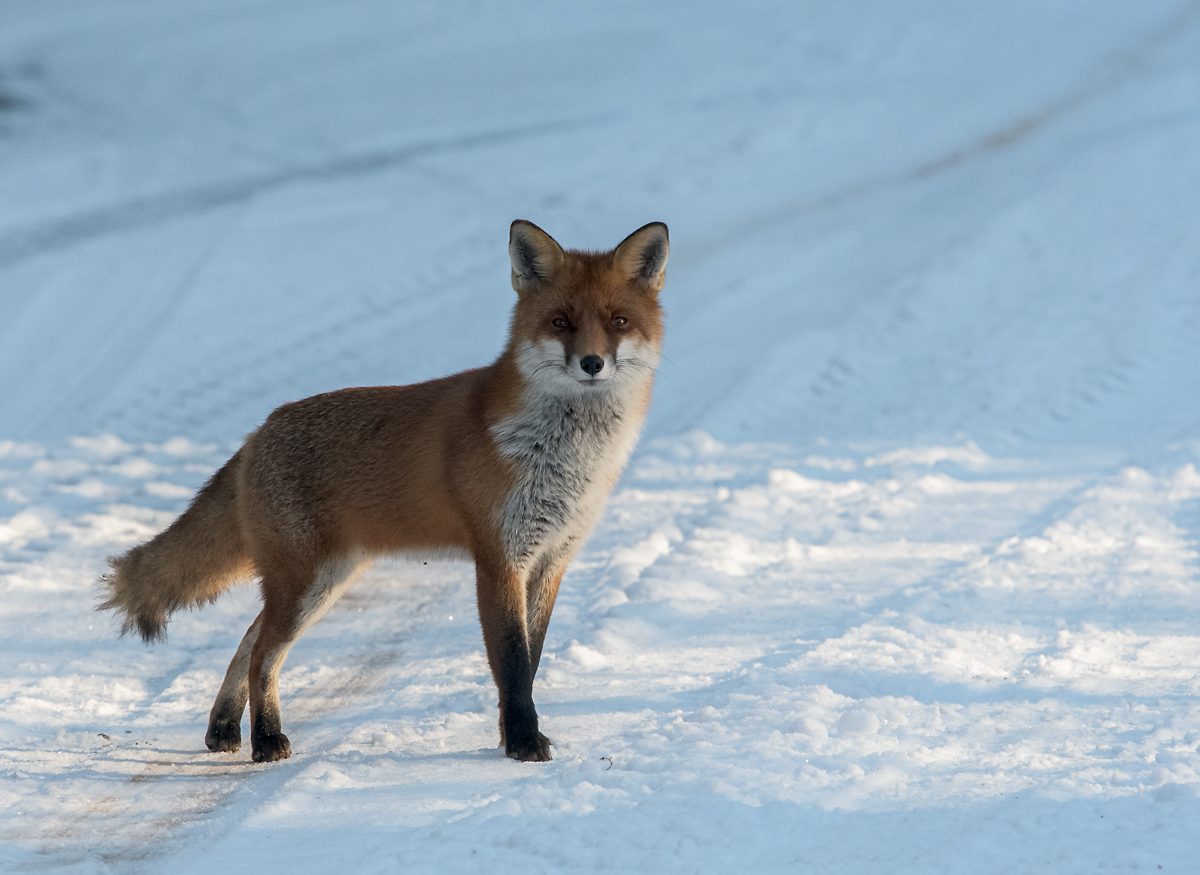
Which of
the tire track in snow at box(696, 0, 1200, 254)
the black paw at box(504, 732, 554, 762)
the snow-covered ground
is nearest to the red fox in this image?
the black paw at box(504, 732, 554, 762)

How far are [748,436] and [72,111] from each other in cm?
927

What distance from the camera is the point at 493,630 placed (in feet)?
13.7

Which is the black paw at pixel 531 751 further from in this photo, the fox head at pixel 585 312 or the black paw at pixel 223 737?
the fox head at pixel 585 312

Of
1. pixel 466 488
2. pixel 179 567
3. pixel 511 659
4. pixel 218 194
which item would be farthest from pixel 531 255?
pixel 218 194

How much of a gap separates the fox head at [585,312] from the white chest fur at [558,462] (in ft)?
0.31

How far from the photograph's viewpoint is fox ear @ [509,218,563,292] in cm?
429

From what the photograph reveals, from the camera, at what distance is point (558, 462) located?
431 cm

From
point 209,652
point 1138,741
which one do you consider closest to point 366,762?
point 209,652

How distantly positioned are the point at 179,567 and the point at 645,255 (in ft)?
7.78

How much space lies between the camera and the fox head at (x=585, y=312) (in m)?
4.12

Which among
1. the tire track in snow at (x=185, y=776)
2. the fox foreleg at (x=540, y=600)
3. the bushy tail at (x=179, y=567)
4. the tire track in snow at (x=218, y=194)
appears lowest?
the tire track in snow at (x=185, y=776)

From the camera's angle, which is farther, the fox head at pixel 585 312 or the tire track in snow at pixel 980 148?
the tire track in snow at pixel 980 148

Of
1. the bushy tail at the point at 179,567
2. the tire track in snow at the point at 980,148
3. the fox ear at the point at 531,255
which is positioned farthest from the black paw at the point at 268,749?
the tire track in snow at the point at 980,148

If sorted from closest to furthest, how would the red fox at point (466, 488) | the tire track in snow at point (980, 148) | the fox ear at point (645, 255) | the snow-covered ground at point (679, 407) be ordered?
the snow-covered ground at point (679, 407) < the red fox at point (466, 488) < the fox ear at point (645, 255) < the tire track in snow at point (980, 148)
